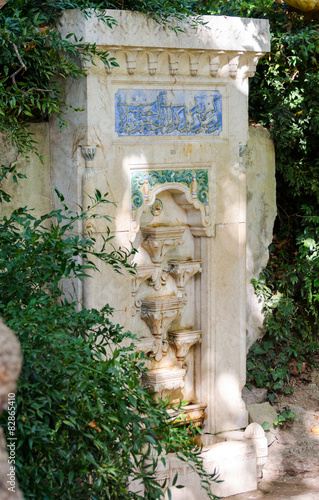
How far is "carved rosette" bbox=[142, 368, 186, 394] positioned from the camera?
6.18 meters

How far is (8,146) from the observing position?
5.60 meters

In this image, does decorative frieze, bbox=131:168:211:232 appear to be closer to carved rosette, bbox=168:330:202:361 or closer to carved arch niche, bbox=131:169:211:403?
carved arch niche, bbox=131:169:211:403

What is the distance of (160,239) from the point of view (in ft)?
20.1

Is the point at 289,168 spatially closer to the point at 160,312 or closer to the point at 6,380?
the point at 160,312

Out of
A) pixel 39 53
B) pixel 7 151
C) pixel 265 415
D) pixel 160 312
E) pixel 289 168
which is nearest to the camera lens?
pixel 39 53

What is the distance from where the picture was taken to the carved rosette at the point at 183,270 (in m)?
6.29

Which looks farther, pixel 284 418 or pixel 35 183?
pixel 284 418

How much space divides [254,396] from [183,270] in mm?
1729

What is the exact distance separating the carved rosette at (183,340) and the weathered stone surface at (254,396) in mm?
1103

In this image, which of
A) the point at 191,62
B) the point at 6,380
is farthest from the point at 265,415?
the point at 6,380

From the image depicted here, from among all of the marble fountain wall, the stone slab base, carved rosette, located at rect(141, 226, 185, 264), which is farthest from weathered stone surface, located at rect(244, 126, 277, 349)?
the stone slab base

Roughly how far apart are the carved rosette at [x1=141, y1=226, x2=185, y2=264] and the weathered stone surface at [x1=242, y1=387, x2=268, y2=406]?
72.1 inches

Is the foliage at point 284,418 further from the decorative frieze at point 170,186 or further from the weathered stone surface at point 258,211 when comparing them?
the decorative frieze at point 170,186

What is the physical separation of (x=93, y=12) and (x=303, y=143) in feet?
10.00
